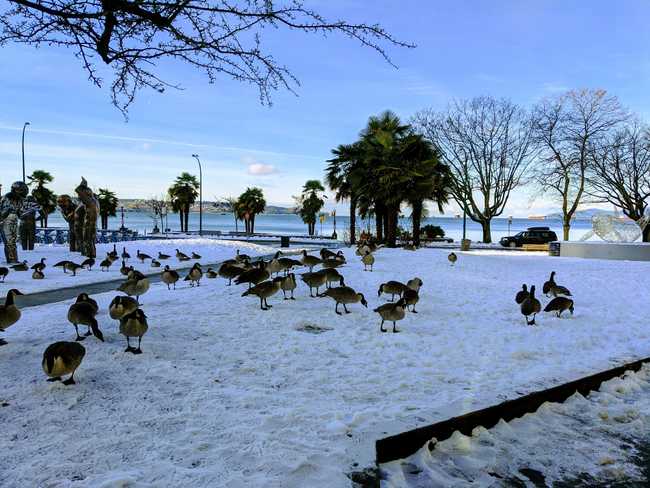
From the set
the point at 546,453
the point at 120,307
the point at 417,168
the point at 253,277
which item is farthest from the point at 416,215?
the point at 546,453

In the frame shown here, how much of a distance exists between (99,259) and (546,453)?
21.3 meters

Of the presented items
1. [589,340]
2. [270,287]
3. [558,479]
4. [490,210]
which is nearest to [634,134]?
[490,210]

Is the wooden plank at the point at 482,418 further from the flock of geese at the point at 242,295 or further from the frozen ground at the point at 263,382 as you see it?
the flock of geese at the point at 242,295

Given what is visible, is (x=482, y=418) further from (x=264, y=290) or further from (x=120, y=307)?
(x=120, y=307)

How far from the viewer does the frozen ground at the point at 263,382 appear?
3561mm

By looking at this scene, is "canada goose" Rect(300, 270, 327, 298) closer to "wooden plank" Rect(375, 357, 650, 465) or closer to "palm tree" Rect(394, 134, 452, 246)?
"wooden plank" Rect(375, 357, 650, 465)

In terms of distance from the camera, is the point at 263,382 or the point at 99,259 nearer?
the point at 263,382

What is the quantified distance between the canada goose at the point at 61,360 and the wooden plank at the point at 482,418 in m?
3.39

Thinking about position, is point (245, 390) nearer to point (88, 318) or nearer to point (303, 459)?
point (303, 459)

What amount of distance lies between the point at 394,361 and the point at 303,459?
3.01 metres

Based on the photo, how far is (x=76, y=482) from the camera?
10.6 feet

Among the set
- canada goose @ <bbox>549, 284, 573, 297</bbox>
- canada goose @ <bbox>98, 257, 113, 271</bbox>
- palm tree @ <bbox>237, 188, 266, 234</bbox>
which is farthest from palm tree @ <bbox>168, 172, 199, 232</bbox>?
canada goose @ <bbox>549, 284, 573, 297</bbox>

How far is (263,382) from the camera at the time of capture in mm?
5395

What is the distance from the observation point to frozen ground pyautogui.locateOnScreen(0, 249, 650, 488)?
3561 millimetres
